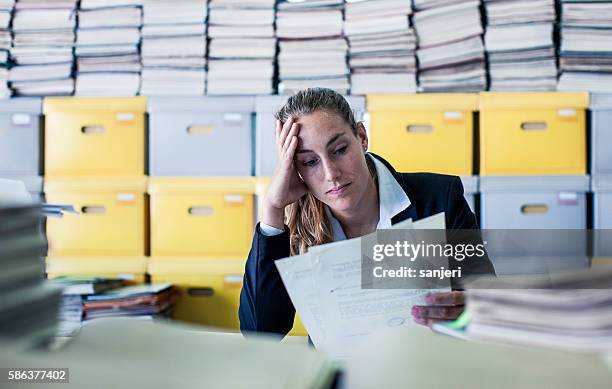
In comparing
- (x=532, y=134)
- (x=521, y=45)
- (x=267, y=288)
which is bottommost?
(x=267, y=288)

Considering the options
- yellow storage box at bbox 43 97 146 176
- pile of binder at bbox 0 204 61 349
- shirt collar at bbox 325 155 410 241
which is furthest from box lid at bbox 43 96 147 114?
pile of binder at bbox 0 204 61 349

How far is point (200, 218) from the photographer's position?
1.95 m

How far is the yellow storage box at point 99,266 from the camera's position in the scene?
6.38ft

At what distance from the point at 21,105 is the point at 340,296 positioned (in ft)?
5.73

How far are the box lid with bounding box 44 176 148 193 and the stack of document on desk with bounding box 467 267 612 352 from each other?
1.79 metres

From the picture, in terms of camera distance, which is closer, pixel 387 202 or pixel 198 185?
pixel 387 202

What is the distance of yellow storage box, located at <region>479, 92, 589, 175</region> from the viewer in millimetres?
1859

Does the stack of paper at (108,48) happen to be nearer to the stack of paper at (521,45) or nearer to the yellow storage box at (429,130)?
the yellow storage box at (429,130)

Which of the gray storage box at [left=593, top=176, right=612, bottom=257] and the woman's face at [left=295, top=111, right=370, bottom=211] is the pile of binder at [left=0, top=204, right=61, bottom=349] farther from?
the gray storage box at [left=593, top=176, right=612, bottom=257]

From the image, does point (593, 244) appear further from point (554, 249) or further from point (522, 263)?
point (522, 263)

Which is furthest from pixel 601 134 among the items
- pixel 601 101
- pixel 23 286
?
pixel 23 286

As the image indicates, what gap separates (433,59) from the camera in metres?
2.02

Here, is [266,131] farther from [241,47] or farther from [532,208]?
[532,208]

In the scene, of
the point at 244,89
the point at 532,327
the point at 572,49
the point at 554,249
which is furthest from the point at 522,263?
the point at 532,327
